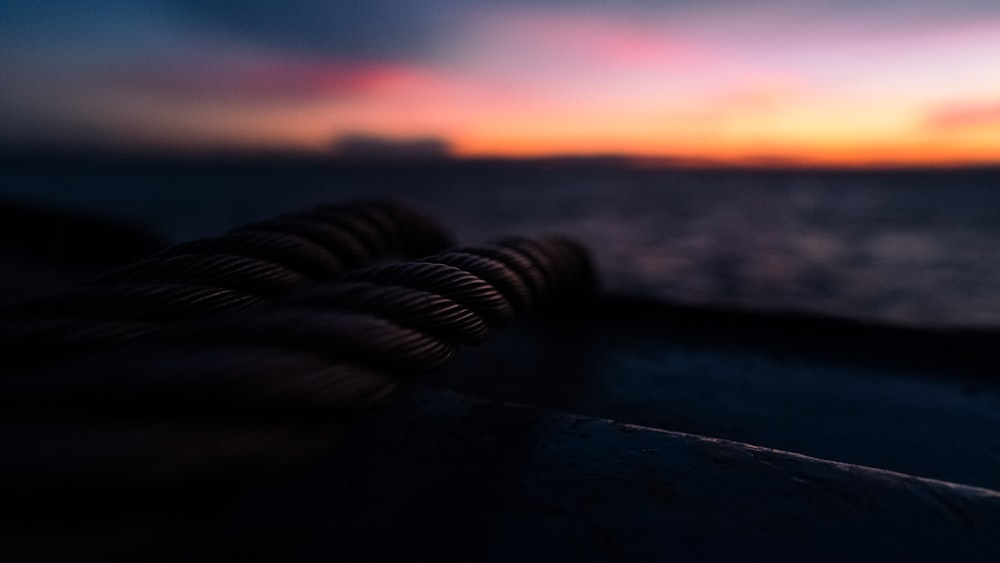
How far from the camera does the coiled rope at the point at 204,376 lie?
0.44 m

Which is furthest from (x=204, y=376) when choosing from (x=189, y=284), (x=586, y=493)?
(x=586, y=493)

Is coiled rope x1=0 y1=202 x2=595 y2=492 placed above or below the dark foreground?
above

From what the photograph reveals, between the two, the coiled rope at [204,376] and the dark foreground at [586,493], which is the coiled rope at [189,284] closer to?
the coiled rope at [204,376]

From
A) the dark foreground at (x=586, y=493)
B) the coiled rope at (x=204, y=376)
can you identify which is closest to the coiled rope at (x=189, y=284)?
the coiled rope at (x=204, y=376)

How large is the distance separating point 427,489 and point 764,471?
46 centimetres

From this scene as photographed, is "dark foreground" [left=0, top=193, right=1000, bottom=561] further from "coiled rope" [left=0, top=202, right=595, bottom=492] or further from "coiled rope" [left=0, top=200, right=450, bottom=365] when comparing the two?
"coiled rope" [left=0, top=200, right=450, bottom=365]

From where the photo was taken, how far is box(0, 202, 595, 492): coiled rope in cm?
44

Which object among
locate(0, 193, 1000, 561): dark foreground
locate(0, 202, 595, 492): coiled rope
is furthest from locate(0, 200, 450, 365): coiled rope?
locate(0, 193, 1000, 561): dark foreground

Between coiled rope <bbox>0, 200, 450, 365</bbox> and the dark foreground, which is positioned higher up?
coiled rope <bbox>0, 200, 450, 365</bbox>

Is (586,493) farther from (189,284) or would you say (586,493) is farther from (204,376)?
(189,284)

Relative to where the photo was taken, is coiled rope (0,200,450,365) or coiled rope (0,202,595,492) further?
coiled rope (0,200,450,365)

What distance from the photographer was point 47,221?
5293 millimetres

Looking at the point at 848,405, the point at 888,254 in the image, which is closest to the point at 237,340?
the point at 848,405

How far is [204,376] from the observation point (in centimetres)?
47
